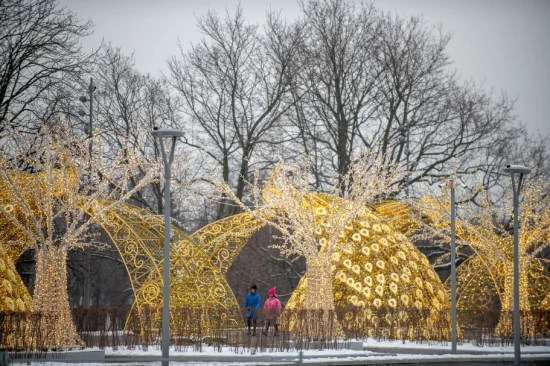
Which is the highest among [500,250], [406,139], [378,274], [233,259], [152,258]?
[406,139]

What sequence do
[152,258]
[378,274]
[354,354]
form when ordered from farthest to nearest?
[378,274], [152,258], [354,354]

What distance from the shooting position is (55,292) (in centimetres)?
2134

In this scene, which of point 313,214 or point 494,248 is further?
point 494,248

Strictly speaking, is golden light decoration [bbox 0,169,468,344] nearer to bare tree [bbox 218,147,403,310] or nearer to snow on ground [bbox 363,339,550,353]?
bare tree [bbox 218,147,403,310]

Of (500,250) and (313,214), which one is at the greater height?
(313,214)

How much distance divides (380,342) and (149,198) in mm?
28676

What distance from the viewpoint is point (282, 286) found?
53.6 m

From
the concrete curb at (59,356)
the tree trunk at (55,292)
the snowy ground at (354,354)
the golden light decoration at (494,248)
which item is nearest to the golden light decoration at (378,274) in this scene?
the golden light decoration at (494,248)

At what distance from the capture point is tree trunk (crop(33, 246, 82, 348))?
21.0 m

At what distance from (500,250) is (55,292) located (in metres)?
12.5

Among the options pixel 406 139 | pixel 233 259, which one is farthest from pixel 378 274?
pixel 406 139

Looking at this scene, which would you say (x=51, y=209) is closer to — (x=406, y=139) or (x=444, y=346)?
(x=444, y=346)

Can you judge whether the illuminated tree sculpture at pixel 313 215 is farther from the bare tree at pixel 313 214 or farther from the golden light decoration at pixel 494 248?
the golden light decoration at pixel 494 248

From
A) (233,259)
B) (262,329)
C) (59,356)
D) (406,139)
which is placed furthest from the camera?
(406,139)
